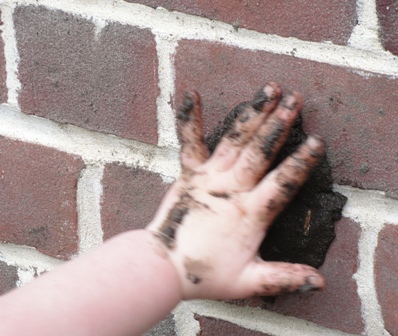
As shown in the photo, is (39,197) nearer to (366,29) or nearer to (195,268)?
(195,268)

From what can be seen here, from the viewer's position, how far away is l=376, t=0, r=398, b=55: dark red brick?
1.52 ft

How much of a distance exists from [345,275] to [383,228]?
0.05m

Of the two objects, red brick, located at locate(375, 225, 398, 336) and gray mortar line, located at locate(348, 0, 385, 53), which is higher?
gray mortar line, located at locate(348, 0, 385, 53)

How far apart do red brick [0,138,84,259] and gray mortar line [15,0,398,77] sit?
0.41ft

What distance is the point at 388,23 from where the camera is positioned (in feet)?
1.53

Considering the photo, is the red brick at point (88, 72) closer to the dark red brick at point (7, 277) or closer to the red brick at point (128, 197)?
the red brick at point (128, 197)

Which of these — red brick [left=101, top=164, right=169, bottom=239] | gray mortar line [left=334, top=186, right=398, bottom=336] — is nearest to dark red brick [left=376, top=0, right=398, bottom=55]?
gray mortar line [left=334, top=186, right=398, bottom=336]

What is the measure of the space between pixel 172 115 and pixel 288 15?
4.9 inches

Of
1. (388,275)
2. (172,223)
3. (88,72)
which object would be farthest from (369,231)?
(88,72)

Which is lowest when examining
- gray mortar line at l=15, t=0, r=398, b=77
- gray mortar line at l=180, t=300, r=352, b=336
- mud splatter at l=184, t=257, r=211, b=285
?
gray mortar line at l=180, t=300, r=352, b=336

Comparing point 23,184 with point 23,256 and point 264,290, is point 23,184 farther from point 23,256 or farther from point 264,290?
point 264,290

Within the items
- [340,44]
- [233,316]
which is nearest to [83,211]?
[233,316]

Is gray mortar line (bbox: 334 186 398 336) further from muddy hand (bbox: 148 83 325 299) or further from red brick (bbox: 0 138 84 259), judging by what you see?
red brick (bbox: 0 138 84 259)

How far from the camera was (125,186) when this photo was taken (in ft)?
1.94
